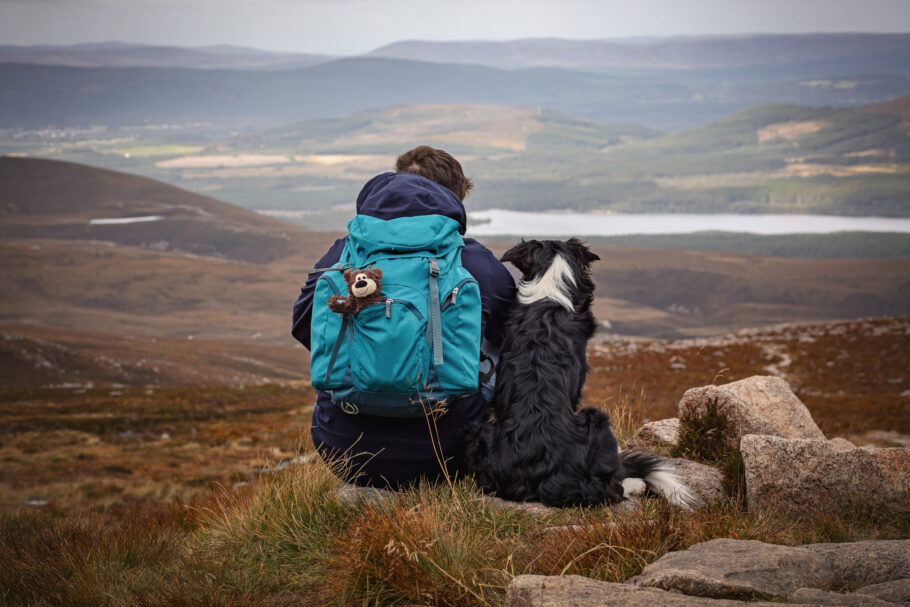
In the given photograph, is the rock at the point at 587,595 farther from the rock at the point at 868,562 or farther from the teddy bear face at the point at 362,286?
the teddy bear face at the point at 362,286

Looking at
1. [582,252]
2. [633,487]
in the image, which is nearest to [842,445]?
[633,487]

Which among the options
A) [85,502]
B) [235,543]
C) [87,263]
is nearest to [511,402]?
[235,543]

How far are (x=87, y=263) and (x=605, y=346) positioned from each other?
363 feet

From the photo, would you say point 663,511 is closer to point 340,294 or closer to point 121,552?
point 340,294

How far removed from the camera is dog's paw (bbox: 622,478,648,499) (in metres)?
4.43

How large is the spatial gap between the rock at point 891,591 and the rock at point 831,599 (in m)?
0.12

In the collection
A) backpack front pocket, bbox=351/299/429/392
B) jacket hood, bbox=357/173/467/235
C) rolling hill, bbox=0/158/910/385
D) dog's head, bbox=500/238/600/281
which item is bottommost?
rolling hill, bbox=0/158/910/385

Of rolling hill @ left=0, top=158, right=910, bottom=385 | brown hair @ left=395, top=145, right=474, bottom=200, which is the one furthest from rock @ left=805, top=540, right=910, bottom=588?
rolling hill @ left=0, top=158, right=910, bottom=385

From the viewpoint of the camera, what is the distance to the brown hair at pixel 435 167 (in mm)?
4641

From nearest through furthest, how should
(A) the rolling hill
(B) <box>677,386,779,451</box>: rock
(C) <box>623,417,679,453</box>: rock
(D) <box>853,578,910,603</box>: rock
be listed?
(D) <box>853,578,910,603</box>: rock → (B) <box>677,386,779,451</box>: rock → (C) <box>623,417,679,453</box>: rock → (A) the rolling hill

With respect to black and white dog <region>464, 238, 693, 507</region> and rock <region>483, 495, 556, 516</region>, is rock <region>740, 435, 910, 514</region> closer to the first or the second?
black and white dog <region>464, 238, 693, 507</region>

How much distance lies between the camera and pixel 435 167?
4652 millimetres

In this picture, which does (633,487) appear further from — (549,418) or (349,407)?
(349,407)

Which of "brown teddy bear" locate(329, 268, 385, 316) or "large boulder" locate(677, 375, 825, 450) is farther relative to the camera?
"large boulder" locate(677, 375, 825, 450)
